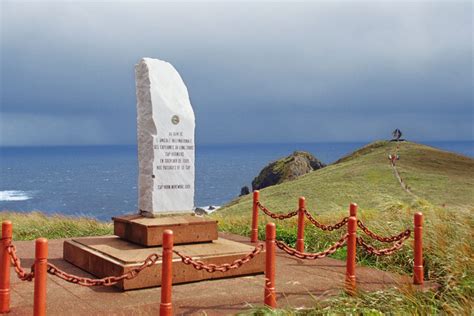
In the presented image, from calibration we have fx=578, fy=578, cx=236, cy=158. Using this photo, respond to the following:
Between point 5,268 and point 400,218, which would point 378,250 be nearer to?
point 400,218

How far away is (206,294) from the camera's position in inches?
347

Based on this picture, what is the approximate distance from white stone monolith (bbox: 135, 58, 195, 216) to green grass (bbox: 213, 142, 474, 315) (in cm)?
381

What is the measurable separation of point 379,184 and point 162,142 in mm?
20634

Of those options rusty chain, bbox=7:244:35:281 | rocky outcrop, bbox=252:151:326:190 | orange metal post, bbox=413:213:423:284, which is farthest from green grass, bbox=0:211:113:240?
rocky outcrop, bbox=252:151:326:190

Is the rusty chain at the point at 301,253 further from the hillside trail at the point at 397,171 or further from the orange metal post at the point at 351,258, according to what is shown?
the hillside trail at the point at 397,171

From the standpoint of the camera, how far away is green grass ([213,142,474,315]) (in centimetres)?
805

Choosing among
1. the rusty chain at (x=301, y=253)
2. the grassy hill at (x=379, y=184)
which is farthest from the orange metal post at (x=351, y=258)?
the grassy hill at (x=379, y=184)

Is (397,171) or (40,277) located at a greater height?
(397,171)

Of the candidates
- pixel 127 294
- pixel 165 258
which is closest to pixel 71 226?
pixel 127 294

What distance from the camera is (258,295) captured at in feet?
28.8

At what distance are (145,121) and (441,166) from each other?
92.6 ft

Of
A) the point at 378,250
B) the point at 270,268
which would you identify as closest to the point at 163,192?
the point at 270,268

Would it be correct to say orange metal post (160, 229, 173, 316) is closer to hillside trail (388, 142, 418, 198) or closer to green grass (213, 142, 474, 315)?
green grass (213, 142, 474, 315)

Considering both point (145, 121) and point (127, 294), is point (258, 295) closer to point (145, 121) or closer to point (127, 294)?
point (127, 294)
